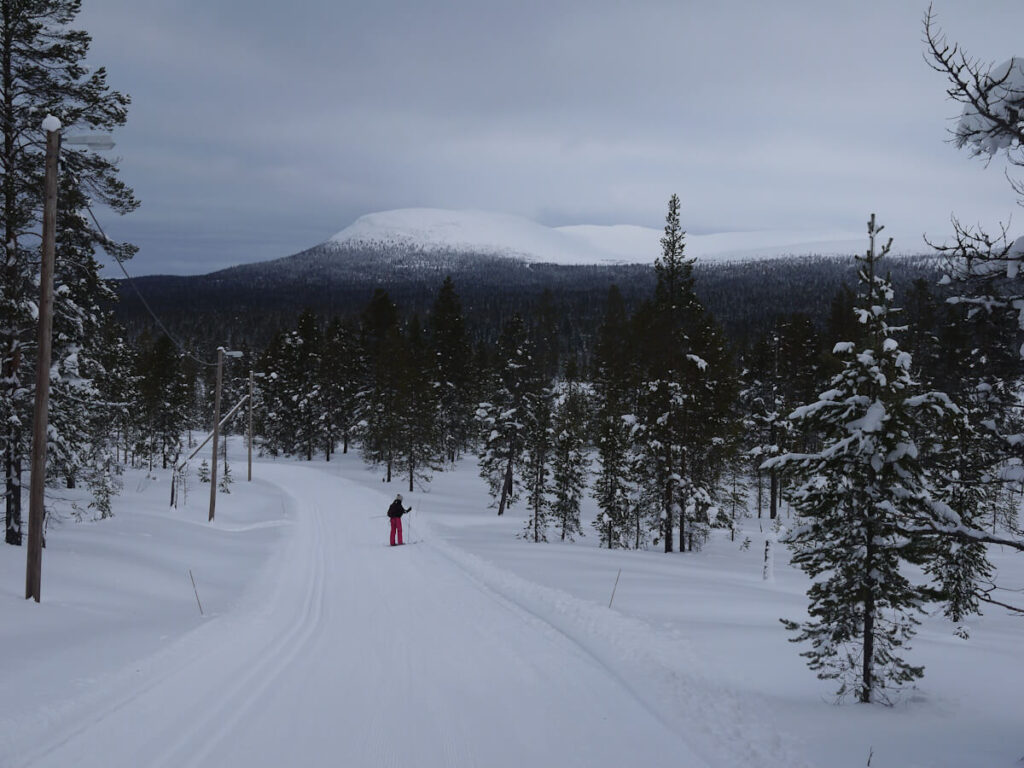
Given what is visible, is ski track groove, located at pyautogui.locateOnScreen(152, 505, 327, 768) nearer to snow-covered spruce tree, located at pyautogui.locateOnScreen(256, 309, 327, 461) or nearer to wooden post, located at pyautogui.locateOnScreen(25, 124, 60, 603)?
wooden post, located at pyautogui.locateOnScreen(25, 124, 60, 603)

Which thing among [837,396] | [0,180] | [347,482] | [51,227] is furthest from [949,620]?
[347,482]

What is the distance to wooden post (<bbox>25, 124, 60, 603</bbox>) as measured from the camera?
10383mm

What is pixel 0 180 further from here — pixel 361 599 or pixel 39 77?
pixel 361 599

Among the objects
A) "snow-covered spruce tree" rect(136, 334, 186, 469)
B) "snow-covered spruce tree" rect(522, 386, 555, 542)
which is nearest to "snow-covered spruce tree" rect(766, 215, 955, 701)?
"snow-covered spruce tree" rect(522, 386, 555, 542)

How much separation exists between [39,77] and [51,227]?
6.48 metres

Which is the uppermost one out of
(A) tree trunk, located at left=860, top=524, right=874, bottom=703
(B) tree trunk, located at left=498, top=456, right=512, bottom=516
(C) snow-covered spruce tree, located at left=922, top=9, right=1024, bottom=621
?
(C) snow-covered spruce tree, located at left=922, top=9, right=1024, bottom=621

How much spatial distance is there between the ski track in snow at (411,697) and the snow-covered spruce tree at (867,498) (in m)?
1.69

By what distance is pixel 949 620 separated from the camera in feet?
57.5

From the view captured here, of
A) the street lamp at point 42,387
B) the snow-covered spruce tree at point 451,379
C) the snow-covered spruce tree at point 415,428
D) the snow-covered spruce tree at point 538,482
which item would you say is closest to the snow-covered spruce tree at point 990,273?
the street lamp at point 42,387

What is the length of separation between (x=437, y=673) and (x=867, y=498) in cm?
605

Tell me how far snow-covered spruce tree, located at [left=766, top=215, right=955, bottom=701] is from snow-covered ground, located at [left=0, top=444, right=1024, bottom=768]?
2.81 feet

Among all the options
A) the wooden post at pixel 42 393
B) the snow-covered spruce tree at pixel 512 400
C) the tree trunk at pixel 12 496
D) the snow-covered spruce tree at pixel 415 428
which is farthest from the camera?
the snow-covered spruce tree at pixel 415 428

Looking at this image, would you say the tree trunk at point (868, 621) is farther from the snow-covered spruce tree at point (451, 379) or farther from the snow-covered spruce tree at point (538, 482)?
the snow-covered spruce tree at point (451, 379)

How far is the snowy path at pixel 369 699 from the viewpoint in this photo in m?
6.11
